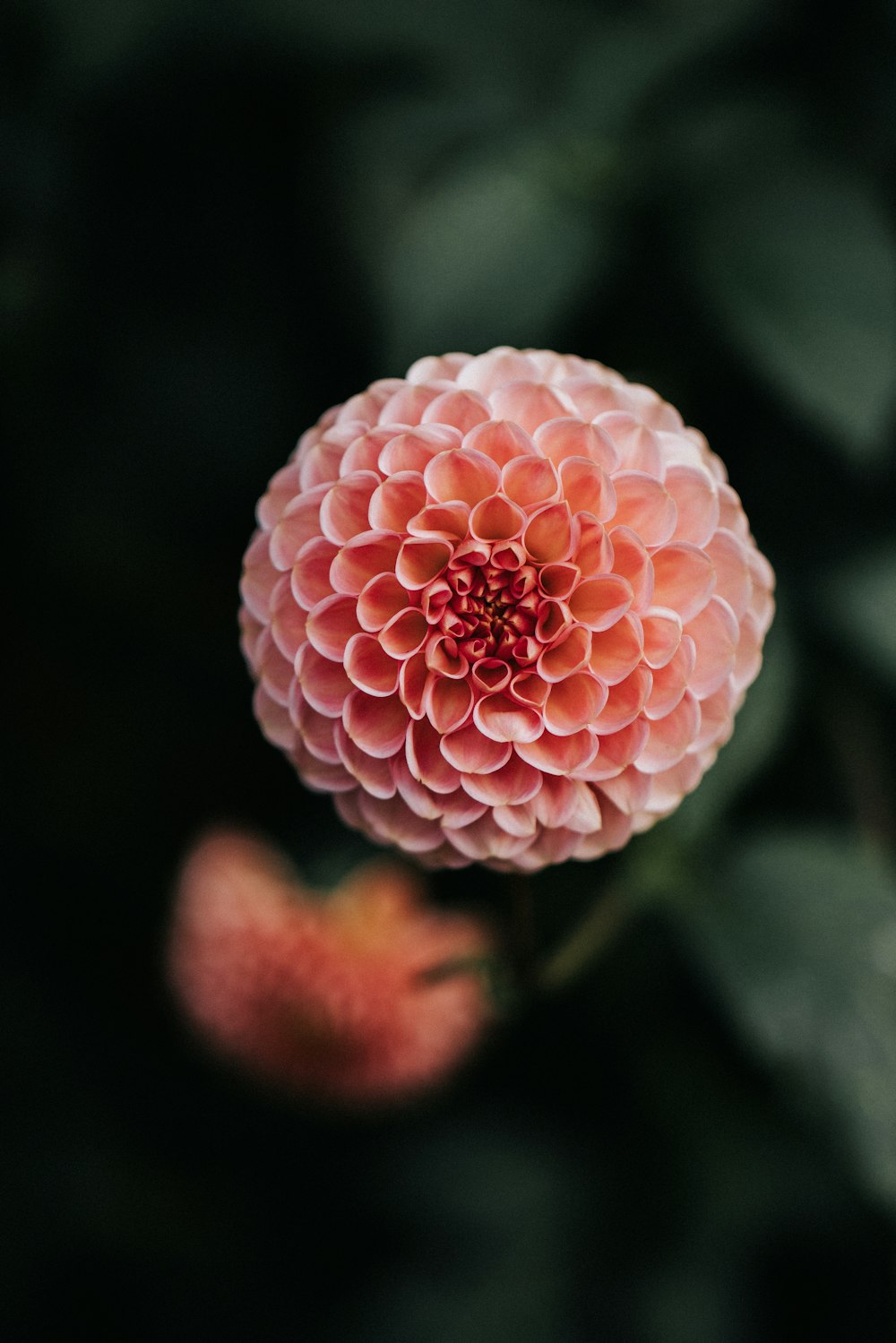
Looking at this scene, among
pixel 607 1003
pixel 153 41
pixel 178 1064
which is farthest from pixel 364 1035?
pixel 153 41

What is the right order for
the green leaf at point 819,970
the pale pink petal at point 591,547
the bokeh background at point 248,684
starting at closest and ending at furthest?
the pale pink petal at point 591,547 < the green leaf at point 819,970 < the bokeh background at point 248,684

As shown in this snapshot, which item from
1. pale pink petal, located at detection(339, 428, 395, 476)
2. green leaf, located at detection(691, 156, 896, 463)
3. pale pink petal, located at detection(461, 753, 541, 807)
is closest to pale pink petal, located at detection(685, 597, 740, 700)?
pale pink petal, located at detection(461, 753, 541, 807)

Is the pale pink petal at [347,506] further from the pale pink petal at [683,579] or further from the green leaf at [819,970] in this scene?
the green leaf at [819,970]

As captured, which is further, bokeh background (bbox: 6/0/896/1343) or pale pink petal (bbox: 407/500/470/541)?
bokeh background (bbox: 6/0/896/1343)

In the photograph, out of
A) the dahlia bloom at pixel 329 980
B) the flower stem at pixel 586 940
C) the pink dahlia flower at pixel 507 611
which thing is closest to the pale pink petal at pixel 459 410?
the pink dahlia flower at pixel 507 611

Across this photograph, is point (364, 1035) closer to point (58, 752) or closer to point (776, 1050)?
point (776, 1050)

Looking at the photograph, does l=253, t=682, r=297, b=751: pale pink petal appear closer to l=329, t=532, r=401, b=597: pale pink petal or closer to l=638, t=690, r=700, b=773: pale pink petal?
l=329, t=532, r=401, b=597: pale pink petal
